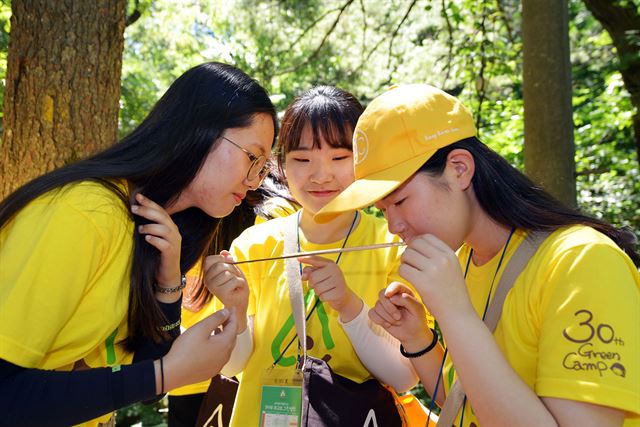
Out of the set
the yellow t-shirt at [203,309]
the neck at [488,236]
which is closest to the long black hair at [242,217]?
the yellow t-shirt at [203,309]

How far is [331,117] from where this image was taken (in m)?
2.61

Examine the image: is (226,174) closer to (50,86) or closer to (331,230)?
(331,230)

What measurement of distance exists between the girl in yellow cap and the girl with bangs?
183 millimetres

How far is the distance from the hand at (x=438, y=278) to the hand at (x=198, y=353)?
0.60 metres

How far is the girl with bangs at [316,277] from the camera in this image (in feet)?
7.61

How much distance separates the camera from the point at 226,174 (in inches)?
83.6

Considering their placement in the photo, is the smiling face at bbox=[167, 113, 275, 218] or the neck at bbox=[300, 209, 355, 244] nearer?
Result: the smiling face at bbox=[167, 113, 275, 218]

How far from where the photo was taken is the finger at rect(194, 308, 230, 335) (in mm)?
1972

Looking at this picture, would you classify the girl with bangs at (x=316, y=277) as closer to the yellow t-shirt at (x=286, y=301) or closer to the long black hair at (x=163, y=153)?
the yellow t-shirt at (x=286, y=301)

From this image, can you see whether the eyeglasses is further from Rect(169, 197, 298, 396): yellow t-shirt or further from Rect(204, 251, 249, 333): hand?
Rect(169, 197, 298, 396): yellow t-shirt

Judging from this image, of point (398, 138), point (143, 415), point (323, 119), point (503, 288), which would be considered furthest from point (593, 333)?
point (143, 415)

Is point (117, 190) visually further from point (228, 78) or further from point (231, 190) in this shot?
point (228, 78)

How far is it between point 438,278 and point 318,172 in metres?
0.98

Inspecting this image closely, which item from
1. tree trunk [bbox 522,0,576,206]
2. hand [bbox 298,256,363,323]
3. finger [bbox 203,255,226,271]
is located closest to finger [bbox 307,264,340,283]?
hand [bbox 298,256,363,323]
